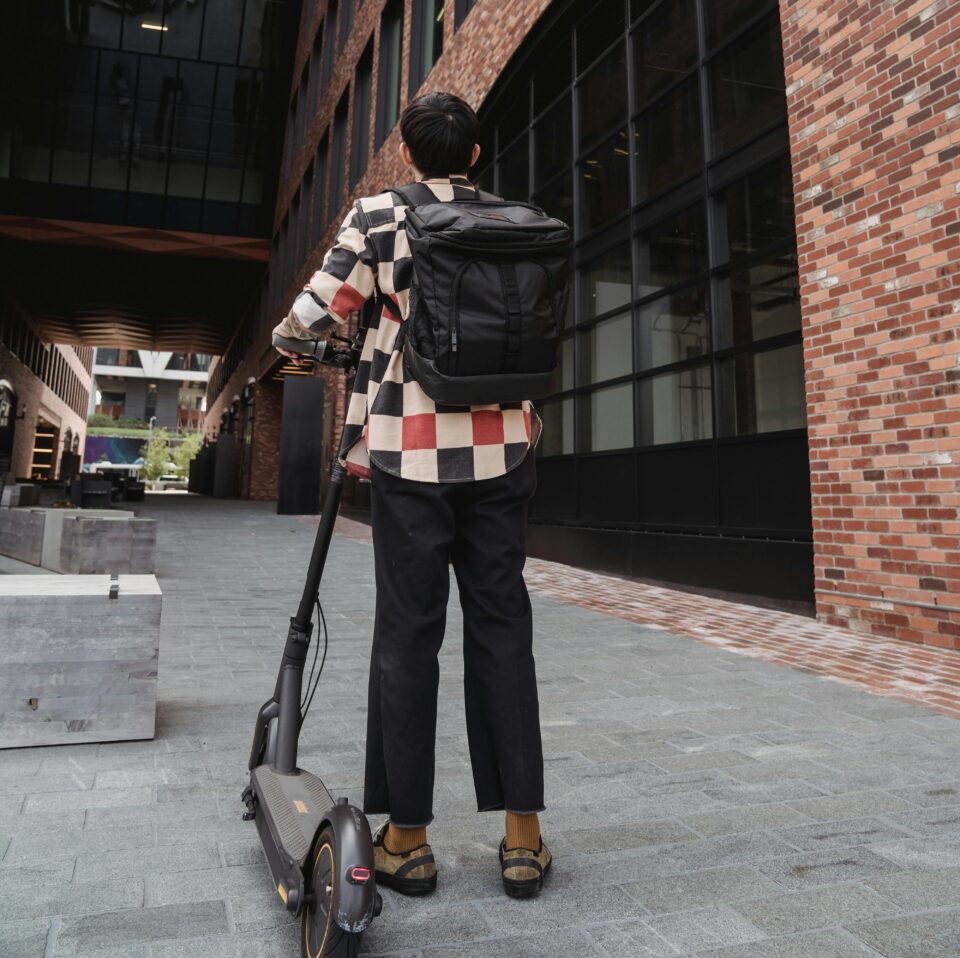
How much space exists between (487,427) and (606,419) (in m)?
7.39

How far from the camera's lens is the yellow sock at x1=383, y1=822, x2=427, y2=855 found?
1807 mm

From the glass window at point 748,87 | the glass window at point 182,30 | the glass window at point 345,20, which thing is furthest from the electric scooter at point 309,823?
the glass window at point 182,30

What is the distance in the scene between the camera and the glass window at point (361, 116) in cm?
1791

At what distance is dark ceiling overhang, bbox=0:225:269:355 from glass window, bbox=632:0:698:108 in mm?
24092

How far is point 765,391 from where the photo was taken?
262 inches

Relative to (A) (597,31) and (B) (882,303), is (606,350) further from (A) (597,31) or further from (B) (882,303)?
(B) (882,303)

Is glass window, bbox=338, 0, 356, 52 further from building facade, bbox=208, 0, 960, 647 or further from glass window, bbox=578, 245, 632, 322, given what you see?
glass window, bbox=578, 245, 632, 322

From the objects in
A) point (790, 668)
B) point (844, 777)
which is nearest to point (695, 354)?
point (790, 668)

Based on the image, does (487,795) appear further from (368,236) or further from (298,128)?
(298,128)

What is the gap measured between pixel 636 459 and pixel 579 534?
1348 millimetres

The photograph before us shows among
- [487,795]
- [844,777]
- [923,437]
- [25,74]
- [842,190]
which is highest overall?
[25,74]

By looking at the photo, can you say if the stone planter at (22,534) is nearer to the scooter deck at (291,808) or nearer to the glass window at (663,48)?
the scooter deck at (291,808)

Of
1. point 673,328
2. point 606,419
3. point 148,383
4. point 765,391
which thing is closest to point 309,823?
point 765,391

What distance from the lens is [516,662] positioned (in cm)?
184
